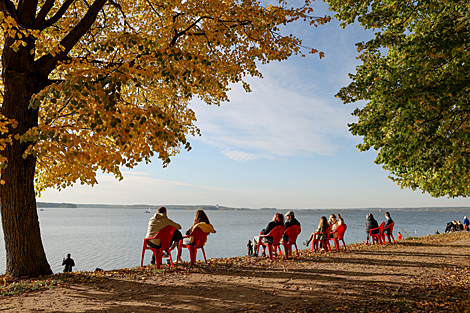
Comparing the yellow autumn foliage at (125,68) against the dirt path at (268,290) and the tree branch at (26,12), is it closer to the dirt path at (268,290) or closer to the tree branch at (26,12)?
the tree branch at (26,12)

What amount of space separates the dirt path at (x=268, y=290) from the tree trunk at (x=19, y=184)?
1767mm

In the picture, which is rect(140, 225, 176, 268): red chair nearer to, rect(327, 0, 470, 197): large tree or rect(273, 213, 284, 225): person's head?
rect(273, 213, 284, 225): person's head

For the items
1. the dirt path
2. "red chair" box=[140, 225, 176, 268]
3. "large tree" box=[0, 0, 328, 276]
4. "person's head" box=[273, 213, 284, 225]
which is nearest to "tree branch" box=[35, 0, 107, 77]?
"large tree" box=[0, 0, 328, 276]

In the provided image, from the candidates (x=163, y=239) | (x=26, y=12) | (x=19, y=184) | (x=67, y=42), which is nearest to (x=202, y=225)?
(x=163, y=239)

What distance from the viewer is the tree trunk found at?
6.48 meters

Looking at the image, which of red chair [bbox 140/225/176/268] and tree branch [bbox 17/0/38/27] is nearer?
tree branch [bbox 17/0/38/27]

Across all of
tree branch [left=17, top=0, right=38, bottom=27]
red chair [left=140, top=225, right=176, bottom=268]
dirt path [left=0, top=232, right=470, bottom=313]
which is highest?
tree branch [left=17, top=0, right=38, bottom=27]

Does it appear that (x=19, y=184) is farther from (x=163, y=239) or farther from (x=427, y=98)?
(x=427, y=98)

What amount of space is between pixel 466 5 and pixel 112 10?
31.1ft

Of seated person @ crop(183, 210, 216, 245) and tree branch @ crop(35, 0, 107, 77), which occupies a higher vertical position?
tree branch @ crop(35, 0, 107, 77)

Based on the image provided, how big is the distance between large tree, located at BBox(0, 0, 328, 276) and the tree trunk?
0.02 m

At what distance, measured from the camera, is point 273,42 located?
8.23 m

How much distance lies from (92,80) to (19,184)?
120 inches

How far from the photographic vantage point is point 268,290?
17.1 ft
